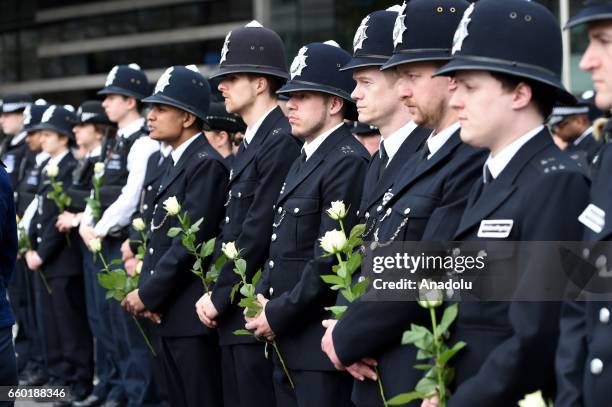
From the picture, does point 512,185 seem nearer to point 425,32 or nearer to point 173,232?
point 425,32

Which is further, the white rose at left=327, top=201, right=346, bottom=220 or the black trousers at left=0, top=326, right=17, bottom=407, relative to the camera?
the black trousers at left=0, top=326, right=17, bottom=407

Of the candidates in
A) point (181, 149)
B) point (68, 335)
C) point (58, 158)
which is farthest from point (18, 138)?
point (181, 149)

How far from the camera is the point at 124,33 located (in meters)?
26.3

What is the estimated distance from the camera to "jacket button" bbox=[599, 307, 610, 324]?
3.28 metres

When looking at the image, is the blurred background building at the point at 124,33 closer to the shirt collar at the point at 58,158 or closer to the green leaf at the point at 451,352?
the shirt collar at the point at 58,158

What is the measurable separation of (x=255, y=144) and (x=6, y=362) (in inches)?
71.4

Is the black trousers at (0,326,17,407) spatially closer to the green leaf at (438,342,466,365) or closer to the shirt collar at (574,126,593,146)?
the green leaf at (438,342,466,365)

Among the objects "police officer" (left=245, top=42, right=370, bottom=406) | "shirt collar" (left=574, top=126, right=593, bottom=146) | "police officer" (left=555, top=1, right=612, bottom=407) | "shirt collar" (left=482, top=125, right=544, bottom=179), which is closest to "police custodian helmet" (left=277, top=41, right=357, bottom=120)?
"police officer" (left=245, top=42, right=370, bottom=406)

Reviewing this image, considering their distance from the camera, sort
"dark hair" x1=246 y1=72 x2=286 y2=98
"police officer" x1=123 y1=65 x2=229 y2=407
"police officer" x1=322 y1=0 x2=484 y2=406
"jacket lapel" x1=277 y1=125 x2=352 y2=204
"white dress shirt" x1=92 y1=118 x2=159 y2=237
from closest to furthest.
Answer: "police officer" x1=322 y1=0 x2=484 y2=406, "jacket lapel" x1=277 y1=125 x2=352 y2=204, "dark hair" x1=246 y1=72 x2=286 y2=98, "police officer" x1=123 y1=65 x2=229 y2=407, "white dress shirt" x1=92 y1=118 x2=159 y2=237

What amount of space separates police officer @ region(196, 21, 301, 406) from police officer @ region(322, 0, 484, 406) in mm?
1413

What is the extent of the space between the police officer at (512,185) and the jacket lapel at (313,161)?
1.71 metres

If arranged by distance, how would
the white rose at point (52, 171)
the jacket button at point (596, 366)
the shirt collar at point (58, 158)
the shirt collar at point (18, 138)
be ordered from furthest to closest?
the shirt collar at point (18, 138) < the shirt collar at point (58, 158) < the white rose at point (52, 171) < the jacket button at point (596, 366)

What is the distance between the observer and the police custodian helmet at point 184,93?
7.04m

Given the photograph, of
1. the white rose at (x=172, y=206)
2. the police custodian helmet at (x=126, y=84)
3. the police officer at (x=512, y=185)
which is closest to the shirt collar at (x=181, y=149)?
the white rose at (x=172, y=206)
